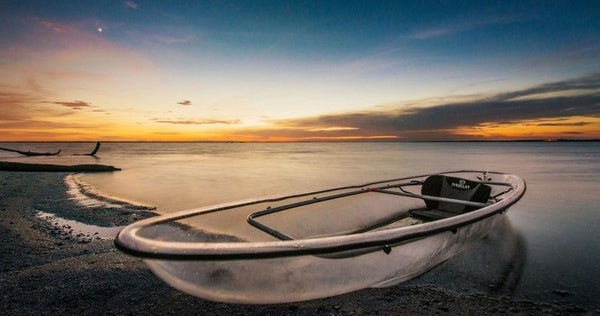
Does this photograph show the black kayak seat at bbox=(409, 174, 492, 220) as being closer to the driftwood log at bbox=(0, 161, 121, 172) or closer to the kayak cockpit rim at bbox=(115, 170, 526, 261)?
the kayak cockpit rim at bbox=(115, 170, 526, 261)

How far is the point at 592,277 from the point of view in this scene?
16.0ft

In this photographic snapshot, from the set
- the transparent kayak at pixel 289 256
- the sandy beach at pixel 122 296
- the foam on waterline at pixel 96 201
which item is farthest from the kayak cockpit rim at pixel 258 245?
the foam on waterline at pixel 96 201

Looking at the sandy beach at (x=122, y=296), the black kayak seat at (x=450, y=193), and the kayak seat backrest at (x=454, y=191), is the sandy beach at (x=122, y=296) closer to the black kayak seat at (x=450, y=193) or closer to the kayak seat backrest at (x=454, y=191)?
the black kayak seat at (x=450, y=193)

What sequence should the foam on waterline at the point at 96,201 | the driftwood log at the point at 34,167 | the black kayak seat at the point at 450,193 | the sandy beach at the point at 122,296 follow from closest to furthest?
the sandy beach at the point at 122,296 < the black kayak seat at the point at 450,193 < the foam on waterline at the point at 96,201 < the driftwood log at the point at 34,167

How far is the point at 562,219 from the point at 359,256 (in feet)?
31.2

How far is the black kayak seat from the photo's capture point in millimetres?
6871

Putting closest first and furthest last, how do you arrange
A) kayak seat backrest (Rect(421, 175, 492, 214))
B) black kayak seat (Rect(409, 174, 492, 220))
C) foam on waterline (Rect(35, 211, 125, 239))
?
foam on waterline (Rect(35, 211, 125, 239)) < black kayak seat (Rect(409, 174, 492, 220)) < kayak seat backrest (Rect(421, 175, 492, 214))

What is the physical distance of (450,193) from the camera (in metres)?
7.51

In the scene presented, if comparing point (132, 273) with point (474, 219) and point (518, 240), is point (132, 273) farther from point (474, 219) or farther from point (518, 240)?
point (518, 240)

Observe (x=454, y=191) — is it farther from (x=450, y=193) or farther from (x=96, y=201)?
(x=96, y=201)

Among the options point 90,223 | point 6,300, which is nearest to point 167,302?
point 6,300

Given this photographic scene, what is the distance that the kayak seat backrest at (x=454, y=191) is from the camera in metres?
6.98

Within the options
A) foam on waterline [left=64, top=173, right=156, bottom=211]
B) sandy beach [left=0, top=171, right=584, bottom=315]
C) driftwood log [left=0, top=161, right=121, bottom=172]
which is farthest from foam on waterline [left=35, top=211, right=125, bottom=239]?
driftwood log [left=0, top=161, right=121, bottom=172]

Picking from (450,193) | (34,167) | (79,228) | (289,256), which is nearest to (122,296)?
(289,256)
